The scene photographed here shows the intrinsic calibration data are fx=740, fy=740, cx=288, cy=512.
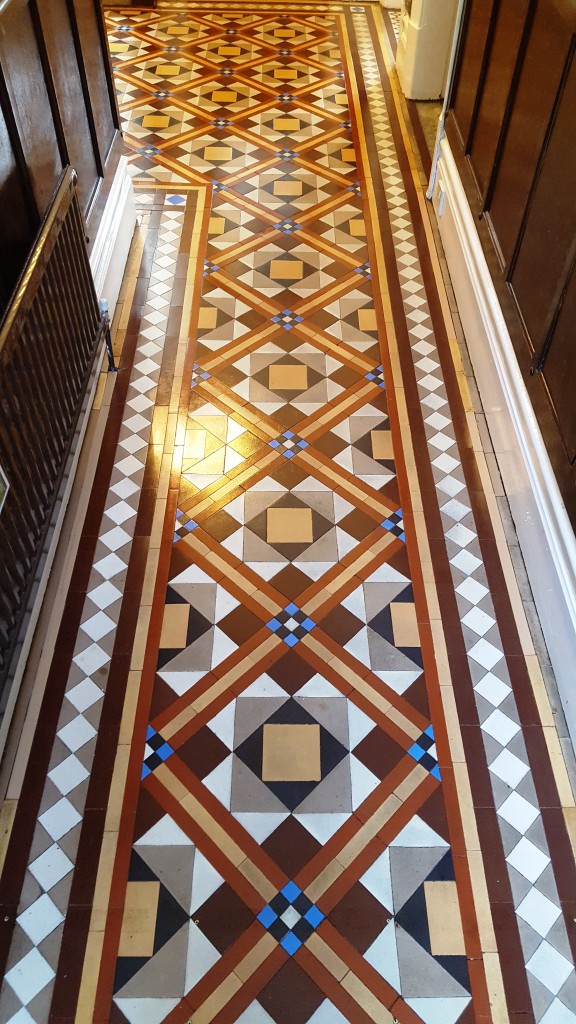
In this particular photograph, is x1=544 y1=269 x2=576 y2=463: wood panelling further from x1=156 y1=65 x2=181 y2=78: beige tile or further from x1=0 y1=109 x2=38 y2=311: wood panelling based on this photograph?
x1=156 y1=65 x2=181 y2=78: beige tile

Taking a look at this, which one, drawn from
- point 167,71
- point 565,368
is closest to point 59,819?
point 565,368

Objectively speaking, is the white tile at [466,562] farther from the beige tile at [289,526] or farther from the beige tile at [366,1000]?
the beige tile at [366,1000]

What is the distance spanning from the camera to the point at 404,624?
8.86ft

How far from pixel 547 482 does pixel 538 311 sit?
2.10 feet

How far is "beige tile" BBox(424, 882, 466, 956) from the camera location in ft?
6.72

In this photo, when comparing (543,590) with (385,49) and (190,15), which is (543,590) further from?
(190,15)

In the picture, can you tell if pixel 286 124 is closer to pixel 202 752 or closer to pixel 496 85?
pixel 496 85

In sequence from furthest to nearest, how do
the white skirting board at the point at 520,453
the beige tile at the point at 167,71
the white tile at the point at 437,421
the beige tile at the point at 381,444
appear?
the beige tile at the point at 167,71
the white tile at the point at 437,421
the beige tile at the point at 381,444
the white skirting board at the point at 520,453

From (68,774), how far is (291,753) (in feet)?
2.31

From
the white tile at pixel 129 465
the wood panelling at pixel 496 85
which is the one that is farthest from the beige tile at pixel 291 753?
the wood panelling at pixel 496 85

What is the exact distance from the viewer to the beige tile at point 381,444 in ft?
10.6

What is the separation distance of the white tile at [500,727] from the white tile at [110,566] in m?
1.42

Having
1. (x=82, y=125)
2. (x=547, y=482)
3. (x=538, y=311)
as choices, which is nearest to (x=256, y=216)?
(x=82, y=125)

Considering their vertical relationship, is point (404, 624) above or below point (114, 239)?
below
